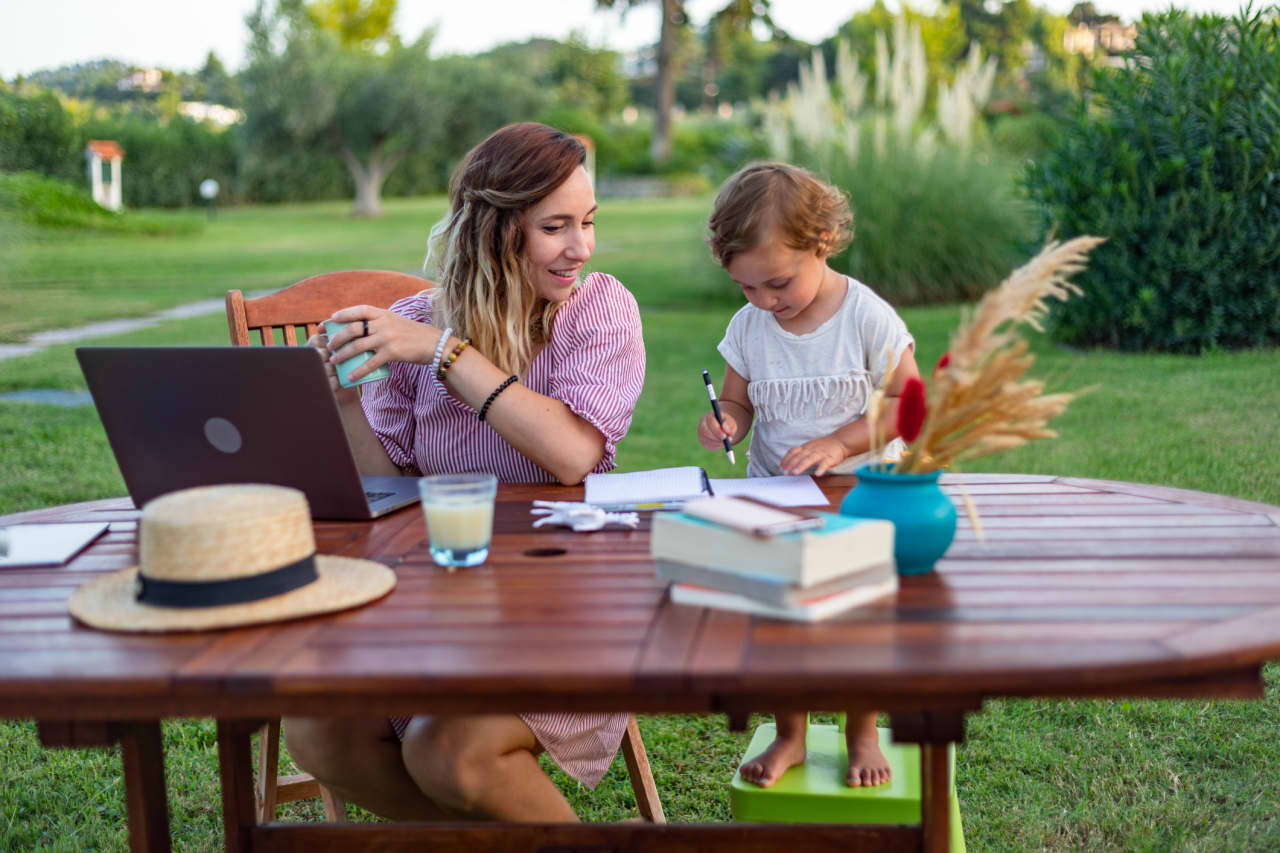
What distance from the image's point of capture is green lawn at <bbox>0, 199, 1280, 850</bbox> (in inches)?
94.0

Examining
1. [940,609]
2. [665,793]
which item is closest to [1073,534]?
[940,609]

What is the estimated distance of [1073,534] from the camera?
1575mm

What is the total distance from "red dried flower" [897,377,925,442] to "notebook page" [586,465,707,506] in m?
0.44

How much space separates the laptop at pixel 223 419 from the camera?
1506mm

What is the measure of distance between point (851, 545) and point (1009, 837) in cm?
132

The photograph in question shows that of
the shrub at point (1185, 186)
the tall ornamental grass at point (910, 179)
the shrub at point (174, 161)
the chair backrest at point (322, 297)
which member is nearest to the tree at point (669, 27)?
the shrub at point (174, 161)

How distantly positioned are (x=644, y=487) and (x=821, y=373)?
0.66 m

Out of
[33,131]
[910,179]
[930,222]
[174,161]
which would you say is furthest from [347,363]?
[174,161]

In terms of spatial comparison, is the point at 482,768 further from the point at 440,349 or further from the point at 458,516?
the point at 440,349

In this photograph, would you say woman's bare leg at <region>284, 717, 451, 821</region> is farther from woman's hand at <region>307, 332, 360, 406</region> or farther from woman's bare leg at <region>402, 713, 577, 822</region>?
woman's hand at <region>307, 332, 360, 406</region>

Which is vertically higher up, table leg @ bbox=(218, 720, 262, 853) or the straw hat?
the straw hat

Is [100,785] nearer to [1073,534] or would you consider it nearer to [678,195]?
[1073,534]

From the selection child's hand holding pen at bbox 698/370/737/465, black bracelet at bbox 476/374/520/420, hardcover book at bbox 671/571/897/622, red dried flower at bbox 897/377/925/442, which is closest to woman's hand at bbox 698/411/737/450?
child's hand holding pen at bbox 698/370/737/465

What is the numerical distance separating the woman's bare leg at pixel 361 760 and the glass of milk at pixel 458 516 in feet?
1.43
